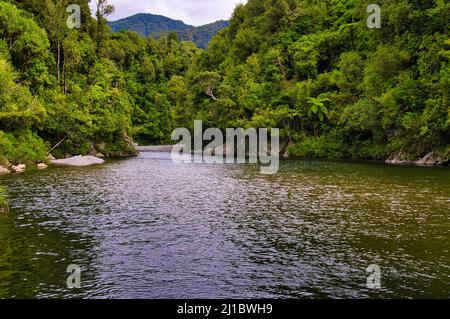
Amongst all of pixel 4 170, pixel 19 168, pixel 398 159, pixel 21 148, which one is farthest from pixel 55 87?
pixel 398 159

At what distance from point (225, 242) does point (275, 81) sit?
65.7 metres

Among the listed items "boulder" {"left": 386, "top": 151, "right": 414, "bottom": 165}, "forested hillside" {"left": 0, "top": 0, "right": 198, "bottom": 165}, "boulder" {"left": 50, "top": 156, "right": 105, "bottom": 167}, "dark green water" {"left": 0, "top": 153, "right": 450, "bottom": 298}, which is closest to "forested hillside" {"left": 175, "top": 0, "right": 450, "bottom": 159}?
"boulder" {"left": 386, "top": 151, "right": 414, "bottom": 165}

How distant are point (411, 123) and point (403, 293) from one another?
1623 inches

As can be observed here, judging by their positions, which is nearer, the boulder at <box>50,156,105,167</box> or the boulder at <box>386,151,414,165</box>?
the boulder at <box>50,156,105,167</box>

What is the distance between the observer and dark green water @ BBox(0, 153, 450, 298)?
9922 mm

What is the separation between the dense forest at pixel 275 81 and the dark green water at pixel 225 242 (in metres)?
18.8

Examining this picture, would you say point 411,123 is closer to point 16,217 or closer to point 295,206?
point 295,206

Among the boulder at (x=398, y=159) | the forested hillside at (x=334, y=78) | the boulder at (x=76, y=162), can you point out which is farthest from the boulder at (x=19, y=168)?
the boulder at (x=398, y=159)

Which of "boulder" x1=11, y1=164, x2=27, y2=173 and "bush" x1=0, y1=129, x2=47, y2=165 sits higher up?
"bush" x1=0, y1=129, x2=47, y2=165

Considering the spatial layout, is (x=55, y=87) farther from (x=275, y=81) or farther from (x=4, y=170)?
(x=275, y=81)

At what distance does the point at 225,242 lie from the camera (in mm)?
14000

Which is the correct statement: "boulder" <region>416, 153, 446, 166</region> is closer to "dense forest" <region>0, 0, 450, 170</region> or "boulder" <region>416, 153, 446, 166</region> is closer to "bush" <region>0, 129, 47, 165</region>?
"dense forest" <region>0, 0, 450, 170</region>

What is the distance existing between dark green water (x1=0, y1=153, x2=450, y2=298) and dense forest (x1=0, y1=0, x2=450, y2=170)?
18800mm
